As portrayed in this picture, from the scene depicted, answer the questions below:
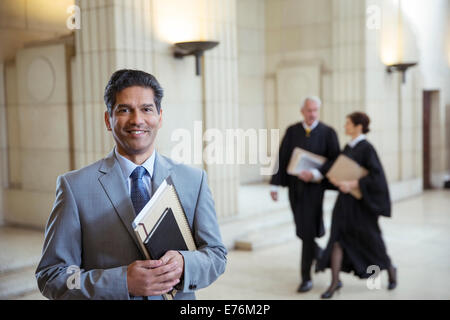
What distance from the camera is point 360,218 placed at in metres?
5.88

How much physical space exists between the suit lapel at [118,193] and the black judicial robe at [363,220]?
4.27 m

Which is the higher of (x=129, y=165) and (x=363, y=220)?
(x=129, y=165)

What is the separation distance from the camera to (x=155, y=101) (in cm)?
197

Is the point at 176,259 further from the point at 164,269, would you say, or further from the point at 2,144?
the point at 2,144

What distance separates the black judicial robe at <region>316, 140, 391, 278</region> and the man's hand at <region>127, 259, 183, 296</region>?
4.30 metres

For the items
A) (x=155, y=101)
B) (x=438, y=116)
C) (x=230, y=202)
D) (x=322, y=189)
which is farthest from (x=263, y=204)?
(x=155, y=101)

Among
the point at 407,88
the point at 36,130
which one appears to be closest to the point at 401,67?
the point at 407,88

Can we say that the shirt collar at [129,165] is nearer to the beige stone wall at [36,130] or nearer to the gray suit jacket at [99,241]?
the gray suit jacket at [99,241]

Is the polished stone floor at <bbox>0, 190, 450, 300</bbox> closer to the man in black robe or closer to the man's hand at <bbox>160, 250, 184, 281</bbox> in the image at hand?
the man in black robe

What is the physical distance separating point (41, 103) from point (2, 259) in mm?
2361

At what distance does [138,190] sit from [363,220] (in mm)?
4337

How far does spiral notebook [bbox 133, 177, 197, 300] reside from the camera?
69.4 inches

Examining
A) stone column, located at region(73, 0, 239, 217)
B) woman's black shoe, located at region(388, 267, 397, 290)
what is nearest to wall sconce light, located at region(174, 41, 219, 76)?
stone column, located at region(73, 0, 239, 217)

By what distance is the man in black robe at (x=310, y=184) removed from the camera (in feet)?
20.1
